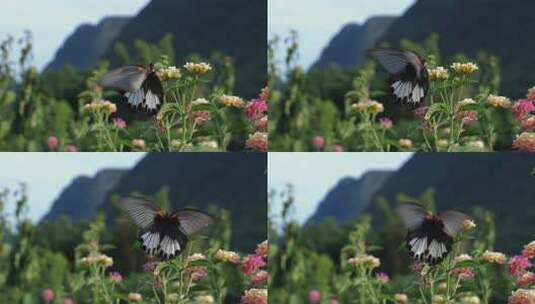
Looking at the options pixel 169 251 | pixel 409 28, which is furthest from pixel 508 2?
pixel 169 251

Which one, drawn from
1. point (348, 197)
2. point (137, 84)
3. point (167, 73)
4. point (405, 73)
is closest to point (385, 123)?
point (405, 73)

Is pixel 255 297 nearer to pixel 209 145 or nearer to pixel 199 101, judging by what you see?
pixel 209 145

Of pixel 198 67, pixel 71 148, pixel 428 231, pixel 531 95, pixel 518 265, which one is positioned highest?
pixel 198 67

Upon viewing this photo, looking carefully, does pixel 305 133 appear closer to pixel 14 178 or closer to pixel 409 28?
pixel 409 28

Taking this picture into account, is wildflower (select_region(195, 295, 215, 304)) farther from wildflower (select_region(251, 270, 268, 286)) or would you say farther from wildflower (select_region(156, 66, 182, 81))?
wildflower (select_region(156, 66, 182, 81))

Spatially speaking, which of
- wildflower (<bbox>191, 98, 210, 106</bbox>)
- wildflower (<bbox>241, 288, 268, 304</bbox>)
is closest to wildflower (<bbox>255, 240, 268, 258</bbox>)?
wildflower (<bbox>241, 288, 268, 304</bbox>)
